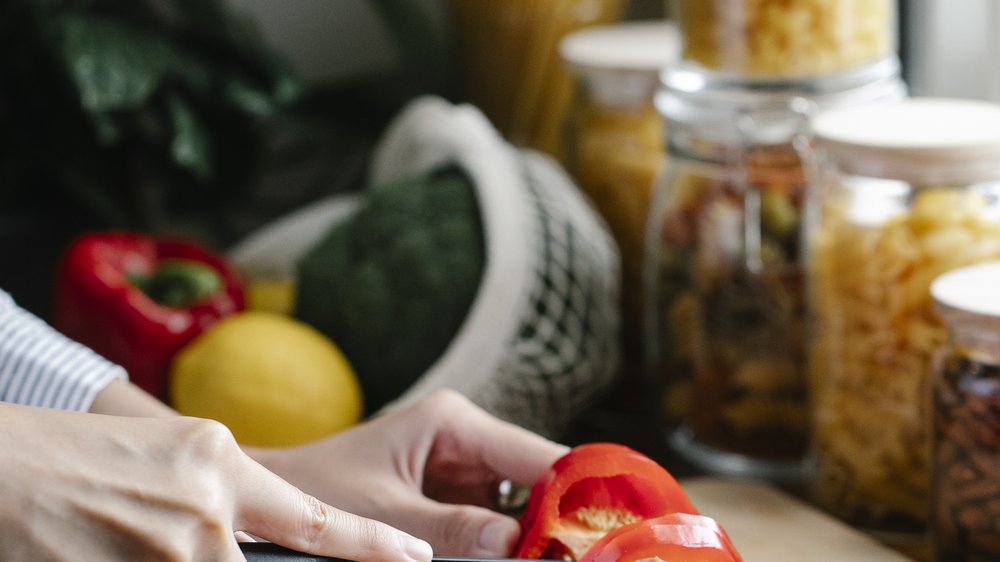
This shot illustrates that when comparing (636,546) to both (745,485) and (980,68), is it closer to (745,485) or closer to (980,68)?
(745,485)

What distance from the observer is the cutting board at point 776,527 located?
0.76m

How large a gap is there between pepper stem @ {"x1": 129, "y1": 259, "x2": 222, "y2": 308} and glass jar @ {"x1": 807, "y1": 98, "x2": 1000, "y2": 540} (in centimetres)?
63

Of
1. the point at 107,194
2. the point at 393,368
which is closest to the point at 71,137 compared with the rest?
the point at 107,194

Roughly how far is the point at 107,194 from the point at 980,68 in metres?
0.98

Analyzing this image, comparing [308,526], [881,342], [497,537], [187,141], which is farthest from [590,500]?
[187,141]

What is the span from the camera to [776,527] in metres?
0.80

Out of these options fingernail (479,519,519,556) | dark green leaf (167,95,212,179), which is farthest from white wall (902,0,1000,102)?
dark green leaf (167,95,212,179)

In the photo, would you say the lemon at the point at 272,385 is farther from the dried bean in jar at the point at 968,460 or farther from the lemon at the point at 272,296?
the dried bean in jar at the point at 968,460

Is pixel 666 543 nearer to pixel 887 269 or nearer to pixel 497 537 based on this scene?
pixel 497 537

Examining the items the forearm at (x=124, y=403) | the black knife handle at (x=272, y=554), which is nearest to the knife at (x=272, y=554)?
the black knife handle at (x=272, y=554)

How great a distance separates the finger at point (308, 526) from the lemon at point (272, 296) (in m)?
0.62

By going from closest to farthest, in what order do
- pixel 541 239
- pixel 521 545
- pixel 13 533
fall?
pixel 13 533 → pixel 521 545 → pixel 541 239

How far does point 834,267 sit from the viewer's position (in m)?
0.81

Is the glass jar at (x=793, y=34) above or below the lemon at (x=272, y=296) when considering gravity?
above
